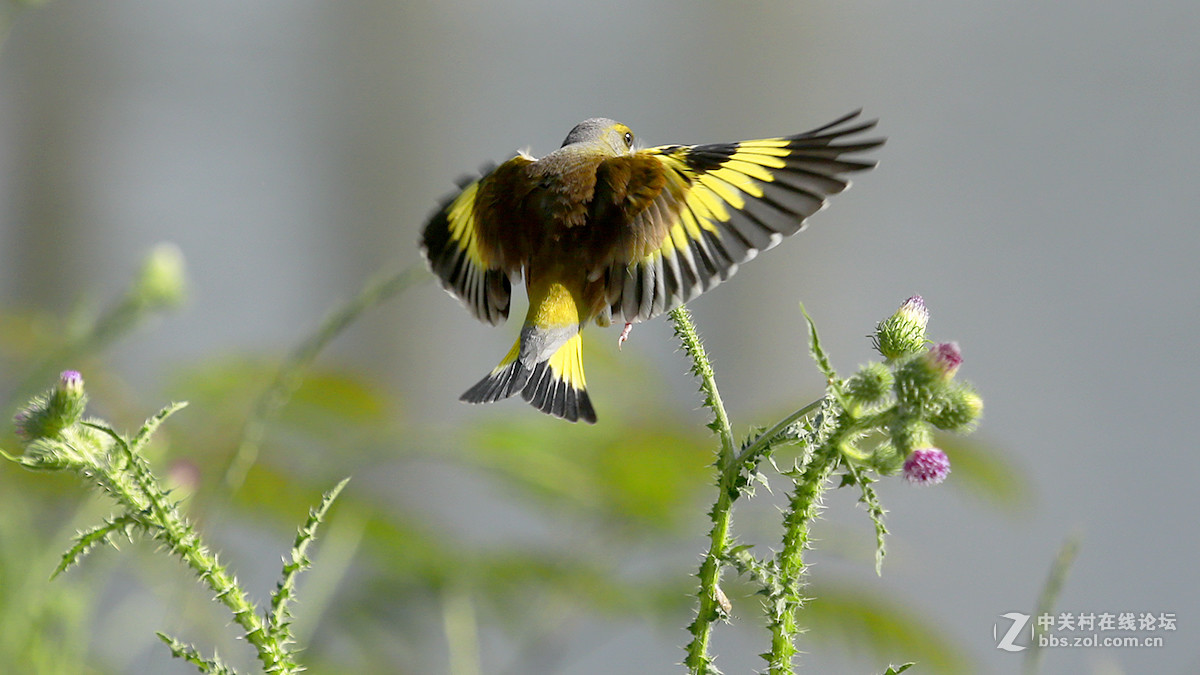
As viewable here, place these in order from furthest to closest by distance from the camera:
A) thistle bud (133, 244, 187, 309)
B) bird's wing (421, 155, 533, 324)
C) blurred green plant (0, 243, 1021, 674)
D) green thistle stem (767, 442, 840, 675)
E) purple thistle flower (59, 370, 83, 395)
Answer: blurred green plant (0, 243, 1021, 674), thistle bud (133, 244, 187, 309), bird's wing (421, 155, 533, 324), purple thistle flower (59, 370, 83, 395), green thistle stem (767, 442, 840, 675)

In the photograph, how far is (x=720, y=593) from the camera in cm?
45

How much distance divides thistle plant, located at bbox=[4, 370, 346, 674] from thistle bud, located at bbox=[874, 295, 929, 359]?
0.28m

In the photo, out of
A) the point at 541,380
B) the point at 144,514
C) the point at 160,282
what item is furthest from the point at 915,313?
the point at 160,282

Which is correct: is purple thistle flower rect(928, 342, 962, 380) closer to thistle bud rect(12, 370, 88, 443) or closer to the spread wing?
the spread wing

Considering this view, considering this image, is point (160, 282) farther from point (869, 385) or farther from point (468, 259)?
point (869, 385)

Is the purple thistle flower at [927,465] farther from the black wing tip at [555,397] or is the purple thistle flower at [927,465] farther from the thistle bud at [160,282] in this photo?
the thistle bud at [160,282]

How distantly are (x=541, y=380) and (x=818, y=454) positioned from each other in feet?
0.74

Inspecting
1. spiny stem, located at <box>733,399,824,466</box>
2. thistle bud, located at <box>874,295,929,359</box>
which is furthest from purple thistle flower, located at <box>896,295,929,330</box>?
spiny stem, located at <box>733,399,824,466</box>

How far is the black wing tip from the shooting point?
590mm

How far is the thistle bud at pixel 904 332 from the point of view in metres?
0.53

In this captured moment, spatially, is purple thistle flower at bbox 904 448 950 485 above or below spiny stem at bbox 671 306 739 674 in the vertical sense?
above

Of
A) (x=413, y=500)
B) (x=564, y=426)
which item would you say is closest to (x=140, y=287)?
(x=564, y=426)

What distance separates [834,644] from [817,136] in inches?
49.2

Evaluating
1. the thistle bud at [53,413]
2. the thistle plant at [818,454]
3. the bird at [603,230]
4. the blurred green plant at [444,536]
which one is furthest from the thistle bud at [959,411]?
the blurred green plant at [444,536]
